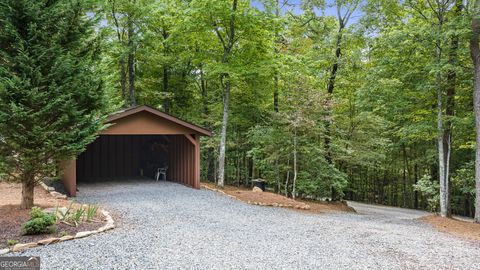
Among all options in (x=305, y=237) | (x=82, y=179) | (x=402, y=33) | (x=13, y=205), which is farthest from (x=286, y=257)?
(x=82, y=179)

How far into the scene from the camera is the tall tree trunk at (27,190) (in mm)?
6637

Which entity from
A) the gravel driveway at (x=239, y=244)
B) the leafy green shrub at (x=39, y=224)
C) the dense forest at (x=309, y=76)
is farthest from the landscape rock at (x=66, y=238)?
the dense forest at (x=309, y=76)

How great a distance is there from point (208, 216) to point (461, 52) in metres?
9.20

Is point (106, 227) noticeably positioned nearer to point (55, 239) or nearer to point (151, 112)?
point (55, 239)

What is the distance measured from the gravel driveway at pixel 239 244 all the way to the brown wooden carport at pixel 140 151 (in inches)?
104

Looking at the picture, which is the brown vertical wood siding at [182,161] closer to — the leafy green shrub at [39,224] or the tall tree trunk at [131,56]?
the tall tree trunk at [131,56]

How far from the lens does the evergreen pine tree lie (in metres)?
5.93

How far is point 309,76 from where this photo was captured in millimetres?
13828

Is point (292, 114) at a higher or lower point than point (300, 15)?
lower

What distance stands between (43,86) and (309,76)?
1044cm

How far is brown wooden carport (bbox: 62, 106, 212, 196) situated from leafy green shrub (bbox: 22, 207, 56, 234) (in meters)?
4.06

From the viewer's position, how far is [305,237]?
6.48 metres

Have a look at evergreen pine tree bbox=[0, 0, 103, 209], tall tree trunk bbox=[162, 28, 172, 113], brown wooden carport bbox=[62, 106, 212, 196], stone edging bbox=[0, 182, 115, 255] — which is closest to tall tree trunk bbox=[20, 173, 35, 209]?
evergreen pine tree bbox=[0, 0, 103, 209]

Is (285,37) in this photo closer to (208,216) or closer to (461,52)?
(461,52)
